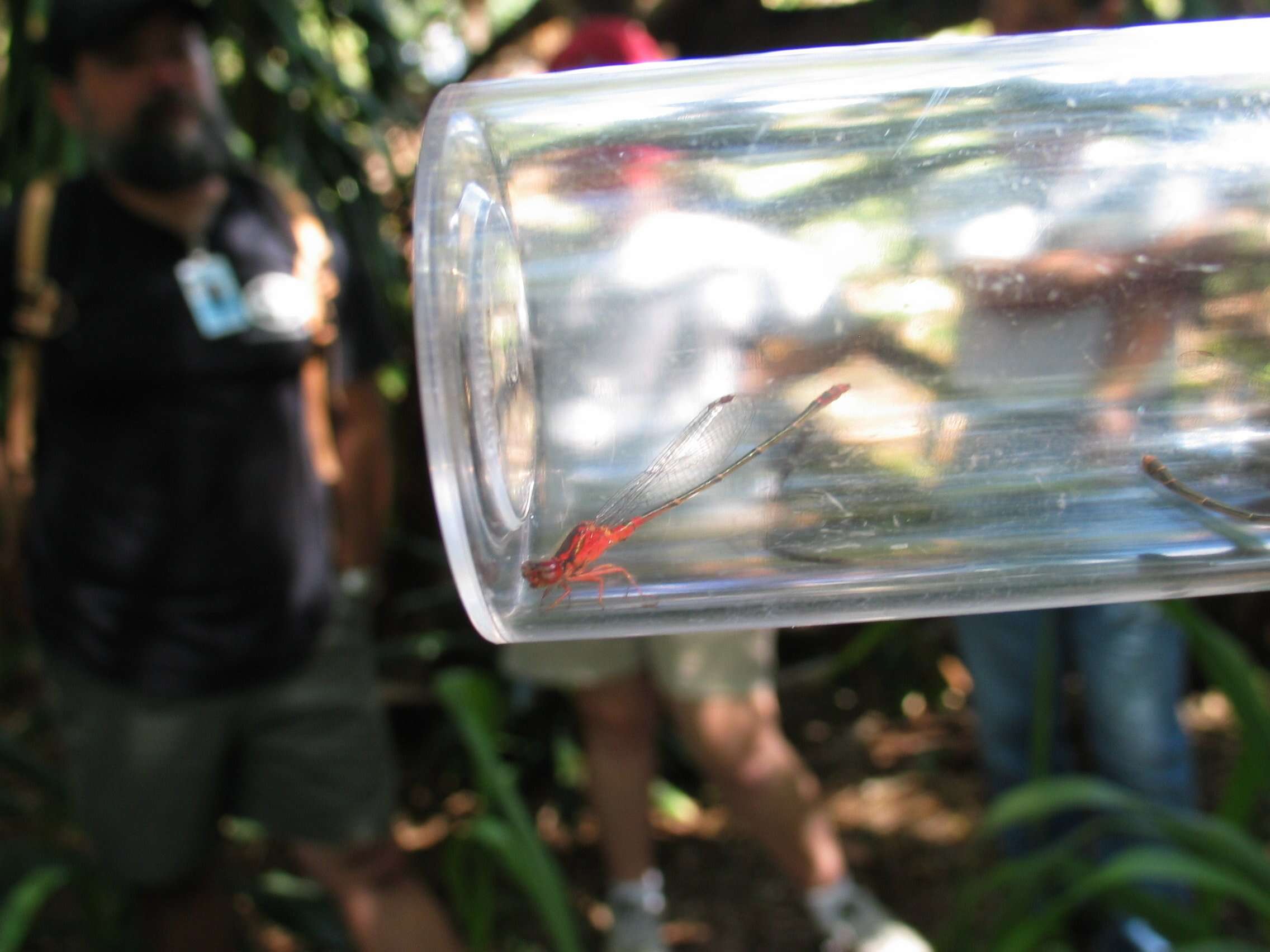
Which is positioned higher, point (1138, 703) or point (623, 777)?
point (1138, 703)

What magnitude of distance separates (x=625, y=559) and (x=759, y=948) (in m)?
1.78

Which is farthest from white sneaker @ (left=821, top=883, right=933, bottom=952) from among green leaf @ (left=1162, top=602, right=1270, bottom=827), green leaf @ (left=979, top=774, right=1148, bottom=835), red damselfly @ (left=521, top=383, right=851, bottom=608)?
red damselfly @ (left=521, top=383, right=851, bottom=608)

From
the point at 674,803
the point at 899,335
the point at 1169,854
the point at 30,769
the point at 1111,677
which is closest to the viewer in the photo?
the point at 899,335

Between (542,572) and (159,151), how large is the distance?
3.78 feet

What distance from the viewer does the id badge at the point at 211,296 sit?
5.18ft

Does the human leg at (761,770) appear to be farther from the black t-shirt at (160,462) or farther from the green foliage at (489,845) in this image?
the black t-shirt at (160,462)

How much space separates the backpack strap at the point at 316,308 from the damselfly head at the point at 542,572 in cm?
100

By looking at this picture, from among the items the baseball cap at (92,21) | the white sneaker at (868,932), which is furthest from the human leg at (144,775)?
the white sneaker at (868,932)

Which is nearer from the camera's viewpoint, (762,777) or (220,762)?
(220,762)

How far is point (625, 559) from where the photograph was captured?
824 mm

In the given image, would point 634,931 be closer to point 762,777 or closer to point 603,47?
point 762,777

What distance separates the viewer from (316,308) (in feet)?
5.58

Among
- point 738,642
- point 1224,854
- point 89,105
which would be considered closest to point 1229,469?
point 1224,854

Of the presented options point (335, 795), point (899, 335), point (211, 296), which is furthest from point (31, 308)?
point (899, 335)
